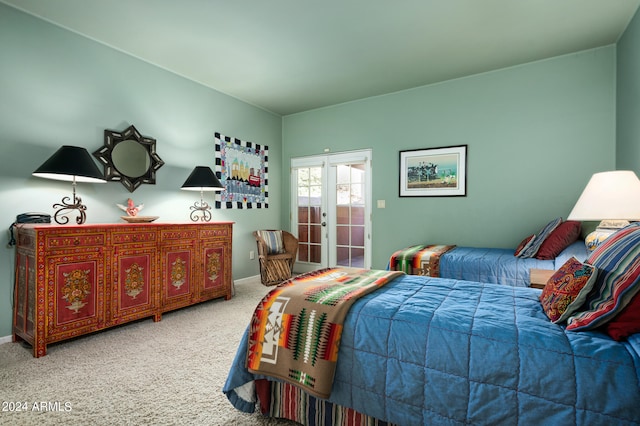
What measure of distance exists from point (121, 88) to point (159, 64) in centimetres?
56

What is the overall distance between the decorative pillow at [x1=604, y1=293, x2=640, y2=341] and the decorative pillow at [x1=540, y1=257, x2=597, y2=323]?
141 millimetres

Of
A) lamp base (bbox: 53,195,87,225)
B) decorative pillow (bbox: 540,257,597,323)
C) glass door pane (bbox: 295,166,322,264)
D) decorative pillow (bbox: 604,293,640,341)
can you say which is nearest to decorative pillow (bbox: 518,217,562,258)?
decorative pillow (bbox: 540,257,597,323)

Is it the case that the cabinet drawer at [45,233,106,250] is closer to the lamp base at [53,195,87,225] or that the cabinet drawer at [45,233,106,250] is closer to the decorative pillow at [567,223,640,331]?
the lamp base at [53,195,87,225]

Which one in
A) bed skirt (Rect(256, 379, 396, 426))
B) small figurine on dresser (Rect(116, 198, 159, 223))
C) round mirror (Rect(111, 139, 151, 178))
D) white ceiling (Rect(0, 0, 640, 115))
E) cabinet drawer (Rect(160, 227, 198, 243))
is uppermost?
white ceiling (Rect(0, 0, 640, 115))

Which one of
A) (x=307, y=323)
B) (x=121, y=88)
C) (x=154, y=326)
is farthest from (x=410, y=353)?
(x=121, y=88)

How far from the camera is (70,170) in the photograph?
8.05ft

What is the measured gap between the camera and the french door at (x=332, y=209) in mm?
4754

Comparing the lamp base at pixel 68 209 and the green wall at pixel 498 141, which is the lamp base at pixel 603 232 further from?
the lamp base at pixel 68 209

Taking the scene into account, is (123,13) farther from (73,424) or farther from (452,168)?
(452,168)

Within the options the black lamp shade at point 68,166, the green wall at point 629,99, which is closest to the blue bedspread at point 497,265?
the green wall at point 629,99

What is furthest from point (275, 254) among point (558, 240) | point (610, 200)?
point (610, 200)

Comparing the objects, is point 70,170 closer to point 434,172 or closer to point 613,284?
point 613,284

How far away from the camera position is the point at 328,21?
2.75m

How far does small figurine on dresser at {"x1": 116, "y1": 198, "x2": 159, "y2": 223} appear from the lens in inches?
117
